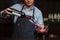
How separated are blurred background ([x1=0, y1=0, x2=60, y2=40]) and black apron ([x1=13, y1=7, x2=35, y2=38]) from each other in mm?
54

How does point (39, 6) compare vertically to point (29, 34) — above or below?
above

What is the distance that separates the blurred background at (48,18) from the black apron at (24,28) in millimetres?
54

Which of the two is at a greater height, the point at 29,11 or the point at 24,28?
the point at 29,11

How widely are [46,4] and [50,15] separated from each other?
0.34 ft

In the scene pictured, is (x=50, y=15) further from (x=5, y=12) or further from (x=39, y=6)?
(x=5, y=12)

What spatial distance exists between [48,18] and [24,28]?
0.23m

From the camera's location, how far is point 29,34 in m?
1.40

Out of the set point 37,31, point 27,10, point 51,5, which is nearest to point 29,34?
point 37,31

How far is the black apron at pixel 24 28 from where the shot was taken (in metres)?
1.40

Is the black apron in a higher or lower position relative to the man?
lower

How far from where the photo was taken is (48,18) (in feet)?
4.59

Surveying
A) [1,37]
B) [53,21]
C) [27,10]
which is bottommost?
[1,37]

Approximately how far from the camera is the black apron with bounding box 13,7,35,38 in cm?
140

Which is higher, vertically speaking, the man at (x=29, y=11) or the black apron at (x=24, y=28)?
the man at (x=29, y=11)
